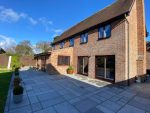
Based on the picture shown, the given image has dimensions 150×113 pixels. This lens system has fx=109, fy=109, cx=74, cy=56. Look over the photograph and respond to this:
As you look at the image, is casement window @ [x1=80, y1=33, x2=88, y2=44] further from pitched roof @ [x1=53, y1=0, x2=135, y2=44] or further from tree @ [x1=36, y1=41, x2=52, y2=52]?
tree @ [x1=36, y1=41, x2=52, y2=52]

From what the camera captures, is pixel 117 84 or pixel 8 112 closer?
pixel 8 112

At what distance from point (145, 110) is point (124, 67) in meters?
4.27

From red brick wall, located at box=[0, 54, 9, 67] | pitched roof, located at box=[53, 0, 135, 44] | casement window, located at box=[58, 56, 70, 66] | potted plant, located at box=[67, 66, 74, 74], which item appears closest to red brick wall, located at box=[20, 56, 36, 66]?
red brick wall, located at box=[0, 54, 9, 67]

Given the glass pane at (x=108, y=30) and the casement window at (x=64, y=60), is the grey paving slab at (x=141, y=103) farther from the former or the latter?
the casement window at (x=64, y=60)

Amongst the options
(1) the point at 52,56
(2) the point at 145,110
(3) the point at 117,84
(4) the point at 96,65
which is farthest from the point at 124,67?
(1) the point at 52,56

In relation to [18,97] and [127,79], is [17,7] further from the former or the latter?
[127,79]

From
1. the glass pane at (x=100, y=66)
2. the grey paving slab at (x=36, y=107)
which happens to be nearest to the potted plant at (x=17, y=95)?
the grey paving slab at (x=36, y=107)

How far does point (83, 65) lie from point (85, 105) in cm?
890

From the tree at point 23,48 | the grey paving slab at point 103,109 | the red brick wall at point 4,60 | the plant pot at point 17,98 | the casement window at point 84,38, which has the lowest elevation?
the grey paving slab at point 103,109

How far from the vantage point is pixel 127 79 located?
8758 mm

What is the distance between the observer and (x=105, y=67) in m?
10.5

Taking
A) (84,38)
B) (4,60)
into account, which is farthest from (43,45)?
(84,38)

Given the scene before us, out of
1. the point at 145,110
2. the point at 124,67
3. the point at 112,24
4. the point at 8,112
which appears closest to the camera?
the point at 8,112

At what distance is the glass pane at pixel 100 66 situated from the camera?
1077 centimetres
